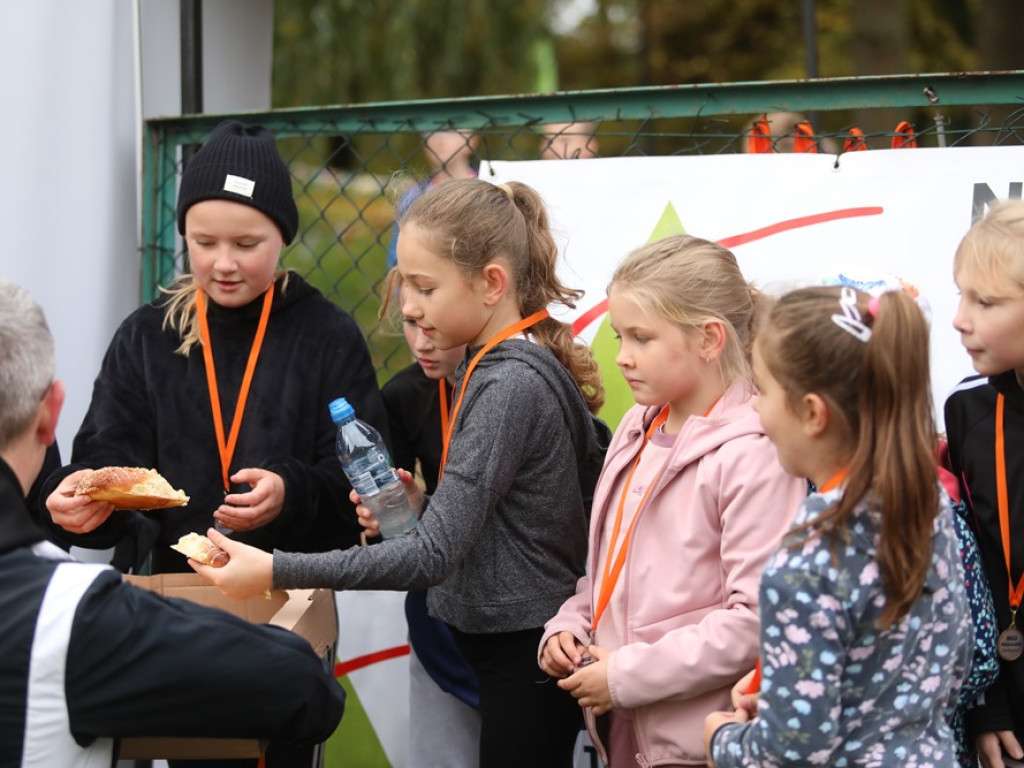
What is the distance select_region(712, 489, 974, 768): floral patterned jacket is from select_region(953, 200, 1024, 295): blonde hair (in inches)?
27.6

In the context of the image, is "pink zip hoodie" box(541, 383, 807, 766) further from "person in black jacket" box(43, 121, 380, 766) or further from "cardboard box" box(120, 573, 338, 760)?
"person in black jacket" box(43, 121, 380, 766)

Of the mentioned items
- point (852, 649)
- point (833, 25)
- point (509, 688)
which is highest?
point (833, 25)

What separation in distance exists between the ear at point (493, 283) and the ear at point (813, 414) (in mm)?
1018

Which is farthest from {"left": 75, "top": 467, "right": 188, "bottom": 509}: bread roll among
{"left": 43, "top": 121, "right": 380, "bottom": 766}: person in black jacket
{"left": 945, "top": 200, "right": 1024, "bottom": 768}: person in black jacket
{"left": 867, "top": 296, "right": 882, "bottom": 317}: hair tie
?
{"left": 945, "top": 200, "right": 1024, "bottom": 768}: person in black jacket

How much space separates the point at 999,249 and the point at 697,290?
2.04ft

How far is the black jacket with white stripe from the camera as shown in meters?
1.92

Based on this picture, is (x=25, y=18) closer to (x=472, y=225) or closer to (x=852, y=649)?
(x=472, y=225)

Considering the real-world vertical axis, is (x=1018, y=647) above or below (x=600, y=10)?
below

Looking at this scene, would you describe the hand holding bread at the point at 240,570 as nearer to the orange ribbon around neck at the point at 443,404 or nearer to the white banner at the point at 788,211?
the orange ribbon around neck at the point at 443,404

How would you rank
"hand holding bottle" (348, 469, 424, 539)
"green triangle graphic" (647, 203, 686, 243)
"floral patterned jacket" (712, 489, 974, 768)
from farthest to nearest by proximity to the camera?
"green triangle graphic" (647, 203, 686, 243) → "hand holding bottle" (348, 469, 424, 539) → "floral patterned jacket" (712, 489, 974, 768)

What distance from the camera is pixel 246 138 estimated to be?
3283 millimetres

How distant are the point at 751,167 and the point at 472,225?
1114 mm

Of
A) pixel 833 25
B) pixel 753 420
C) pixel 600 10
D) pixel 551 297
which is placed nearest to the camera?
pixel 753 420

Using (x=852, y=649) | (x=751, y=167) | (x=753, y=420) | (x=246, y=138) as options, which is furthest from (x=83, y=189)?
(x=852, y=649)
